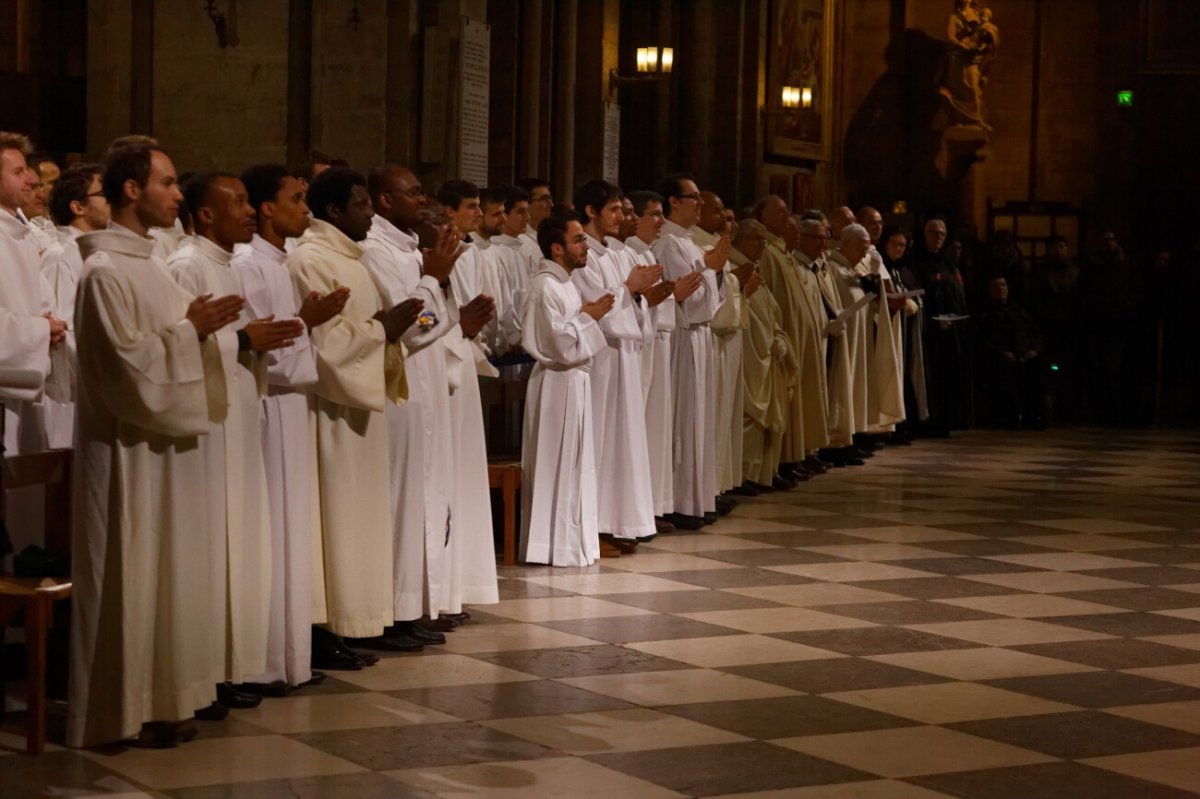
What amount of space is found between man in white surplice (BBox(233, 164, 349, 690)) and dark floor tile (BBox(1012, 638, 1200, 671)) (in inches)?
124

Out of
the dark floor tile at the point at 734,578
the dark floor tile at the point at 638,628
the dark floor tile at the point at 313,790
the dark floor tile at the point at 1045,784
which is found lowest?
the dark floor tile at the point at 313,790

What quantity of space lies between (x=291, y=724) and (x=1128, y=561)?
591cm

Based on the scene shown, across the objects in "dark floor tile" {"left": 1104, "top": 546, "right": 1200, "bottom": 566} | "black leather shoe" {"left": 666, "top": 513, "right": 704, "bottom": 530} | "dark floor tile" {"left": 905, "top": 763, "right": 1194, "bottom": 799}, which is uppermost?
"black leather shoe" {"left": 666, "top": 513, "right": 704, "bottom": 530}

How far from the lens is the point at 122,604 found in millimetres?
5984

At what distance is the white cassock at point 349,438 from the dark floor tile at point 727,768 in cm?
171

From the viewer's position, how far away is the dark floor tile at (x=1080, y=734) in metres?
6.38

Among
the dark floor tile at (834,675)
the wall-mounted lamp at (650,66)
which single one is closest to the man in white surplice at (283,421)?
the dark floor tile at (834,675)

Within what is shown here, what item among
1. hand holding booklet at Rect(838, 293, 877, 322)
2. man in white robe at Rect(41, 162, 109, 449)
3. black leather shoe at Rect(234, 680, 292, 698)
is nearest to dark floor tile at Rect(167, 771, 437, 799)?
black leather shoe at Rect(234, 680, 292, 698)

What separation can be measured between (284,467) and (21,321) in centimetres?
105

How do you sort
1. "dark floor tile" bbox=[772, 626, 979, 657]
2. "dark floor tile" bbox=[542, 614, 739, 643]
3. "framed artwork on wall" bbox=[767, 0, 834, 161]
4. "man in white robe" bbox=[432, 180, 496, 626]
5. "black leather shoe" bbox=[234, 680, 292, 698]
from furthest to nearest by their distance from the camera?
"framed artwork on wall" bbox=[767, 0, 834, 161] < "man in white robe" bbox=[432, 180, 496, 626] < "dark floor tile" bbox=[542, 614, 739, 643] < "dark floor tile" bbox=[772, 626, 979, 657] < "black leather shoe" bbox=[234, 680, 292, 698]

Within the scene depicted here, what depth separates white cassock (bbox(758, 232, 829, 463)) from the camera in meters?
14.4

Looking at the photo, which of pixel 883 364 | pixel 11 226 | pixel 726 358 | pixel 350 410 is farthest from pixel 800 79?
pixel 11 226

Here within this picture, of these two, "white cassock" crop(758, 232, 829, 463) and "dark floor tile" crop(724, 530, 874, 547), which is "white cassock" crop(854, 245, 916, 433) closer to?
"white cassock" crop(758, 232, 829, 463)

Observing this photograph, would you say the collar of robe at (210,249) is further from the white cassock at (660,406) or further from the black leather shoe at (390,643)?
the white cassock at (660,406)
